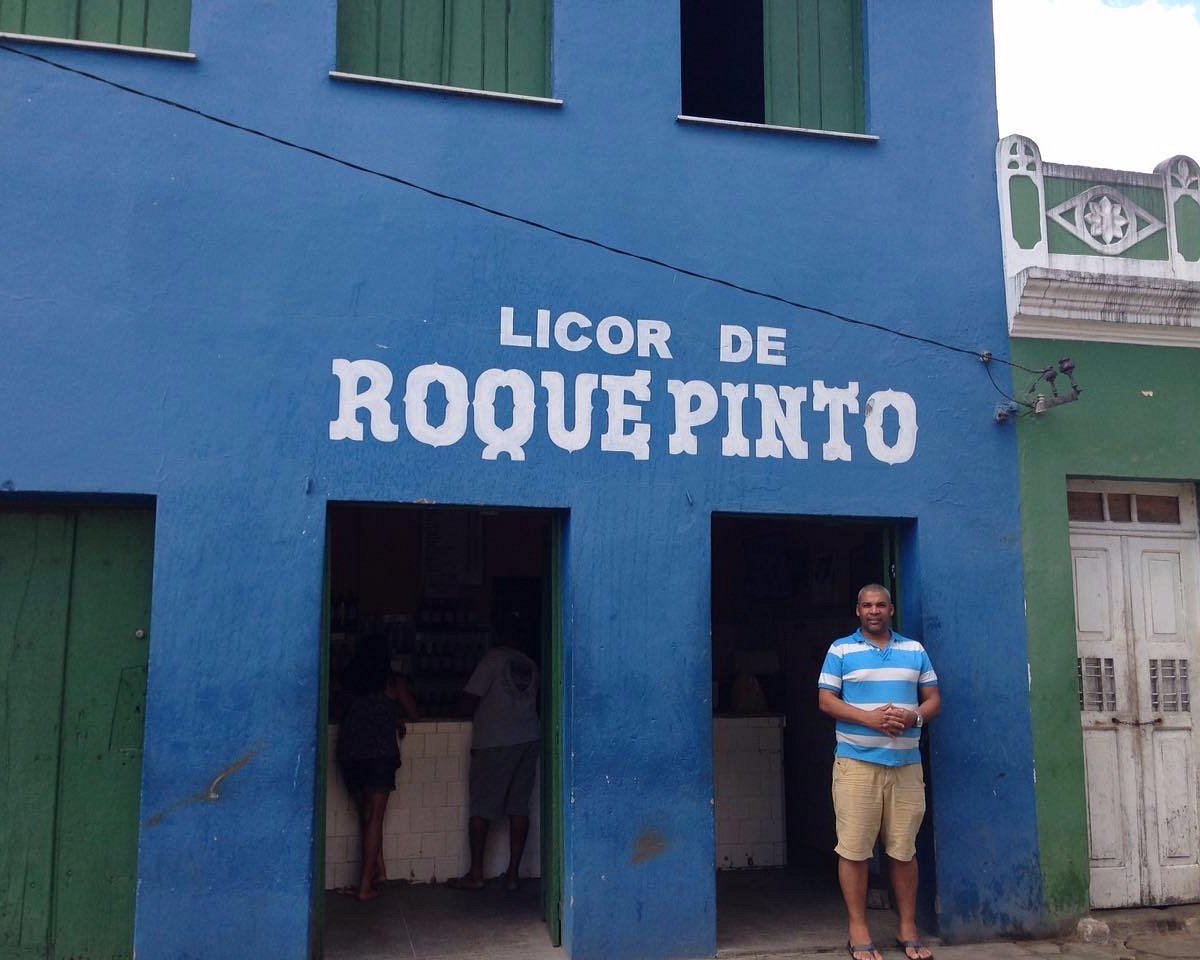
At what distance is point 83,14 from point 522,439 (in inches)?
133

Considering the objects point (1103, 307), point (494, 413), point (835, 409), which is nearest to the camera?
point (494, 413)

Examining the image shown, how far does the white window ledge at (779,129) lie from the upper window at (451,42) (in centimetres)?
92

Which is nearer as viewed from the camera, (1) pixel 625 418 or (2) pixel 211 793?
(2) pixel 211 793

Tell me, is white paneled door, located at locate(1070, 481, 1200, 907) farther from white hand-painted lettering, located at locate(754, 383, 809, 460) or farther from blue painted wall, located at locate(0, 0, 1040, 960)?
white hand-painted lettering, located at locate(754, 383, 809, 460)

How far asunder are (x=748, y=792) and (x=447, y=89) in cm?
532

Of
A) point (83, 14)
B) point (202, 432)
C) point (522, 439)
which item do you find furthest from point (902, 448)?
point (83, 14)

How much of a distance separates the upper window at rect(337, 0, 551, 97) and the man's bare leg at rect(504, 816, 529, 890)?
477 cm

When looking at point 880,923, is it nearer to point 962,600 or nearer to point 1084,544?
point 962,600

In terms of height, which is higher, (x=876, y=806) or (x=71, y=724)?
(x=71, y=724)

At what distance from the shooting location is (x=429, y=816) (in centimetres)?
807

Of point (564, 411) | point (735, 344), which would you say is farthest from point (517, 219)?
point (735, 344)

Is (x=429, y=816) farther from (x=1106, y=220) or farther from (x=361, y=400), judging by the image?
(x=1106, y=220)

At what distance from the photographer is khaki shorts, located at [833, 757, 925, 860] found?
6.27 m

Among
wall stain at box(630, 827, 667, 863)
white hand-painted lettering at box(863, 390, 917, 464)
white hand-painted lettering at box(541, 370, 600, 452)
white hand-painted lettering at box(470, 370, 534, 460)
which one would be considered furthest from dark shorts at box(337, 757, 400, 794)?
white hand-painted lettering at box(863, 390, 917, 464)
